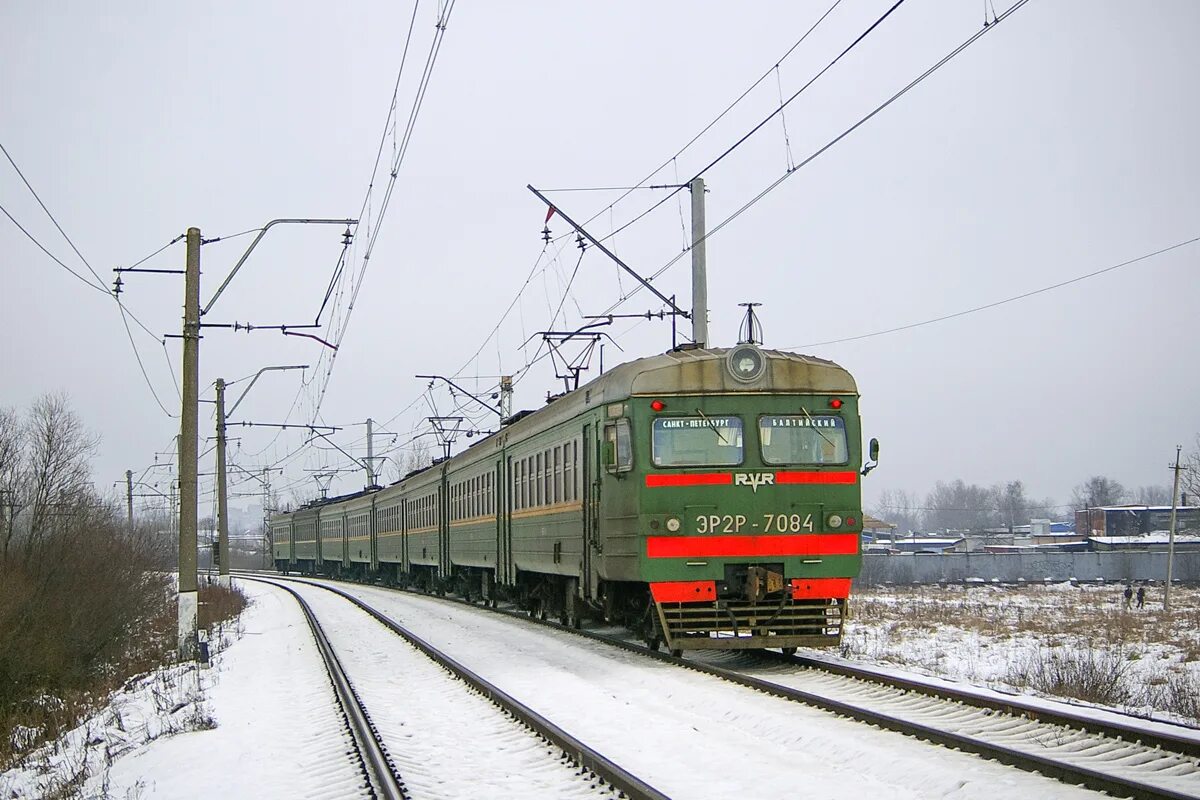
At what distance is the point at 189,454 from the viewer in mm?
17766

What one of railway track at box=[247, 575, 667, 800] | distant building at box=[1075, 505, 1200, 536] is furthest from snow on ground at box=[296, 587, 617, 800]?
distant building at box=[1075, 505, 1200, 536]

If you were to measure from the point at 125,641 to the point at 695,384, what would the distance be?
1363cm

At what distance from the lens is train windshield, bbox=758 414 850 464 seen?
13.2m

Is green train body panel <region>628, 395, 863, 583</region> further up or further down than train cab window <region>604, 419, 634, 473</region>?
further down

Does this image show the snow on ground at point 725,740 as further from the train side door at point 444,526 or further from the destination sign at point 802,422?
the train side door at point 444,526

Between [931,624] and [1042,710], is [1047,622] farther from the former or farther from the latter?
[1042,710]

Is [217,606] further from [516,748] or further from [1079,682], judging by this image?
[1079,682]

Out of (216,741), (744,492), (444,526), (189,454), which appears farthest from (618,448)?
(444,526)

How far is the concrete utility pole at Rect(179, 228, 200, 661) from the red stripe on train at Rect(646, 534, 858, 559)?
7602 mm

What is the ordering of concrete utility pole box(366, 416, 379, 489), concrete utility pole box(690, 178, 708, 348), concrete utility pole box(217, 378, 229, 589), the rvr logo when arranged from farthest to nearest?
concrete utility pole box(366, 416, 379, 489) < concrete utility pole box(217, 378, 229, 589) < concrete utility pole box(690, 178, 708, 348) < the rvr logo

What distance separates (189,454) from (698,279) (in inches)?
310

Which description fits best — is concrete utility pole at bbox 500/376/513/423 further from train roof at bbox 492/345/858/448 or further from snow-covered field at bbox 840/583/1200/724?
train roof at bbox 492/345/858/448

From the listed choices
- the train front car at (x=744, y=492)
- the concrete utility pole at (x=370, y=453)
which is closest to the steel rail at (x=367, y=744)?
the train front car at (x=744, y=492)

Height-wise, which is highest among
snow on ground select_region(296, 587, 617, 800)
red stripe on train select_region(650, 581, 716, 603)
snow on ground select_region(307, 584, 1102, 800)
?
red stripe on train select_region(650, 581, 716, 603)
